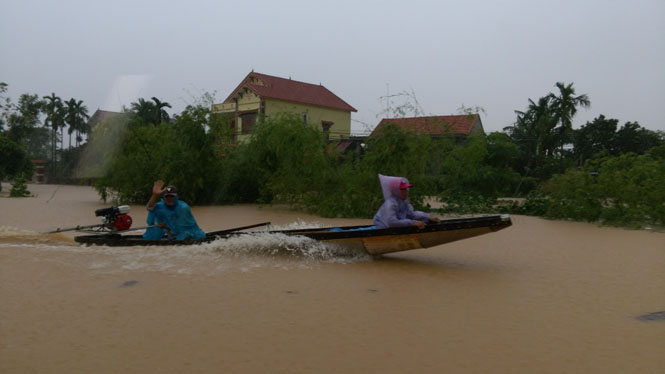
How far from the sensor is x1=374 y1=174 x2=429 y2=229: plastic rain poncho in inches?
280

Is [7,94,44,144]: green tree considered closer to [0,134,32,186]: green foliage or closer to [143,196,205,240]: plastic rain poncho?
[0,134,32,186]: green foliage

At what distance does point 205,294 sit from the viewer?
222 inches

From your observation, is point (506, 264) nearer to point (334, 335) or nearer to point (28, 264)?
point (334, 335)

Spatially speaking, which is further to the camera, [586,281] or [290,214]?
[290,214]

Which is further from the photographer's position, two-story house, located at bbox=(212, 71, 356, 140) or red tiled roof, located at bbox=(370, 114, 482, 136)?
two-story house, located at bbox=(212, 71, 356, 140)

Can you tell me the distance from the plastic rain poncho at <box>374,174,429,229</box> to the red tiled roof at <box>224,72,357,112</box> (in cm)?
2457

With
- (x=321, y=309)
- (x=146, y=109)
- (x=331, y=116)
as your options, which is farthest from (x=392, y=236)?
(x=146, y=109)

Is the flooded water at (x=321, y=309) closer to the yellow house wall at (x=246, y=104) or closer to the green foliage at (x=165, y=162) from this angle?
the green foliage at (x=165, y=162)

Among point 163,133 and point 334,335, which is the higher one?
point 163,133

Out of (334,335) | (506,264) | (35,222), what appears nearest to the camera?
(334,335)

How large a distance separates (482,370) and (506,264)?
4.36 m

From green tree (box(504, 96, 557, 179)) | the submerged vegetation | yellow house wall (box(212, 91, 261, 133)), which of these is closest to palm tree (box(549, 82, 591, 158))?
green tree (box(504, 96, 557, 179))

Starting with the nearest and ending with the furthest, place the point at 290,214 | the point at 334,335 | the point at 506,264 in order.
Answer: the point at 334,335
the point at 506,264
the point at 290,214

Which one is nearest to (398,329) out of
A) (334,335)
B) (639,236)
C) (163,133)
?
(334,335)
